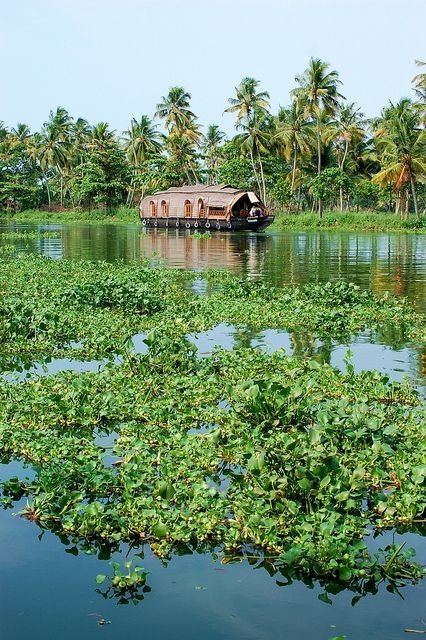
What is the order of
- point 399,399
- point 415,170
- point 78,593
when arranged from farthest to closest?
point 415,170 < point 399,399 < point 78,593

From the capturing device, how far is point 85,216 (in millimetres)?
82625

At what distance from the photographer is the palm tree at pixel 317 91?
201 feet

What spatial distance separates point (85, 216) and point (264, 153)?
22.9m

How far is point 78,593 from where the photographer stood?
5301 millimetres

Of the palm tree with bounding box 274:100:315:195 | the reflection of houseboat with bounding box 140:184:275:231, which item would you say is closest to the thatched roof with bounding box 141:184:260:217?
the reflection of houseboat with bounding box 140:184:275:231

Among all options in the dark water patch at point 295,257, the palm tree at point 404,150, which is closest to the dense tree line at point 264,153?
the palm tree at point 404,150

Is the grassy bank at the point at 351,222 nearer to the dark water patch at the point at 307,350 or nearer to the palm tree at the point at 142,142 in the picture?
the palm tree at the point at 142,142

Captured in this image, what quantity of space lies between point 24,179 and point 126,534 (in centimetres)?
9081

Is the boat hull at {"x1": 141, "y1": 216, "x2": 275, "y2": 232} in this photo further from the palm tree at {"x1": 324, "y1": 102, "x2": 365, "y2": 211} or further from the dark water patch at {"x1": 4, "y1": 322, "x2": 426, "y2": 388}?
the dark water patch at {"x1": 4, "y1": 322, "x2": 426, "y2": 388}

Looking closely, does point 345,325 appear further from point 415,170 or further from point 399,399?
point 415,170

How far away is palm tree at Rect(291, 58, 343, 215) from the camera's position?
201 feet

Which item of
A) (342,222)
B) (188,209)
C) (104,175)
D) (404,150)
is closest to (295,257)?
(404,150)

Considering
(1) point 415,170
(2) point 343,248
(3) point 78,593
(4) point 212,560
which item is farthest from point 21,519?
(1) point 415,170

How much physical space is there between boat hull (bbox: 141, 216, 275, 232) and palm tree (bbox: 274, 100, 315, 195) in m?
9.49
